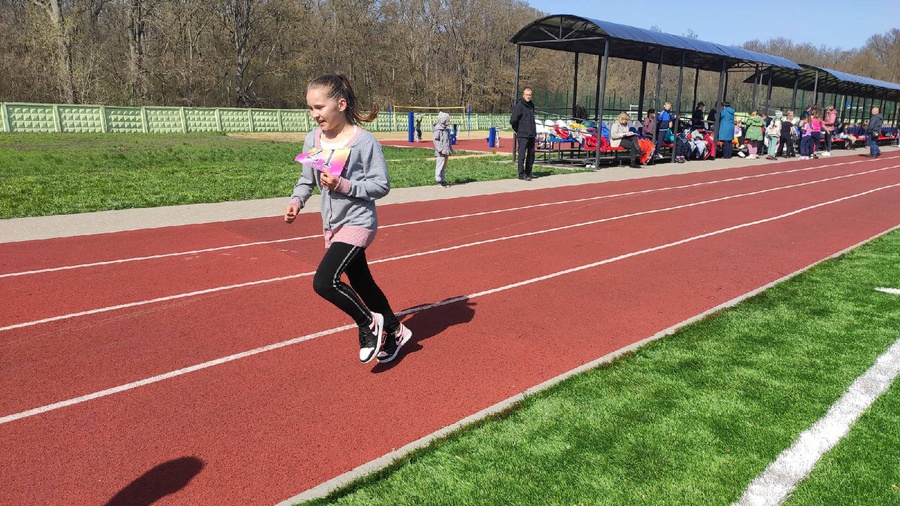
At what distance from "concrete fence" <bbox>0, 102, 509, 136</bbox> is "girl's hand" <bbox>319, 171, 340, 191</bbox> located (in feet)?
105

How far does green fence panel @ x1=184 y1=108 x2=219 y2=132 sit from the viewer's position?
34.9 meters

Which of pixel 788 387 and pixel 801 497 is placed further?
pixel 788 387

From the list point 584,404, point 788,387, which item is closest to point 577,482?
point 584,404

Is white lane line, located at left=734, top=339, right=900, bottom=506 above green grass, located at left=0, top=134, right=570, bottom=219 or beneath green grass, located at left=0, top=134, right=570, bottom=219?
beneath

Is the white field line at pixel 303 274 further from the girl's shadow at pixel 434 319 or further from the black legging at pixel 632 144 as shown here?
the black legging at pixel 632 144

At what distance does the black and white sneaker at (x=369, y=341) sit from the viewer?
14.7 ft

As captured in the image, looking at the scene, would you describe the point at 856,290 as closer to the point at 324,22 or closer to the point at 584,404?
the point at 584,404

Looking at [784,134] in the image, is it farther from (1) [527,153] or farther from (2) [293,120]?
(2) [293,120]

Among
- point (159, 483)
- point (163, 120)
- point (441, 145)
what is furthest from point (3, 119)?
point (159, 483)

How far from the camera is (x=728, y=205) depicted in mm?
12562

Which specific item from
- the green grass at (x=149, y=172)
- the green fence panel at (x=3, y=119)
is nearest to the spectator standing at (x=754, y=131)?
the green grass at (x=149, y=172)

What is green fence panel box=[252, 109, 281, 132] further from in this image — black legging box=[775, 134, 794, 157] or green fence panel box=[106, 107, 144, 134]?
black legging box=[775, 134, 794, 157]

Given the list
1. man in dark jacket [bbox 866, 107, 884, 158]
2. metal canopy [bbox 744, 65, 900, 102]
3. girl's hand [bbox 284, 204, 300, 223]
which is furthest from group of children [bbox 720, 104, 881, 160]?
girl's hand [bbox 284, 204, 300, 223]

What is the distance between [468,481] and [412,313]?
2.84 metres
